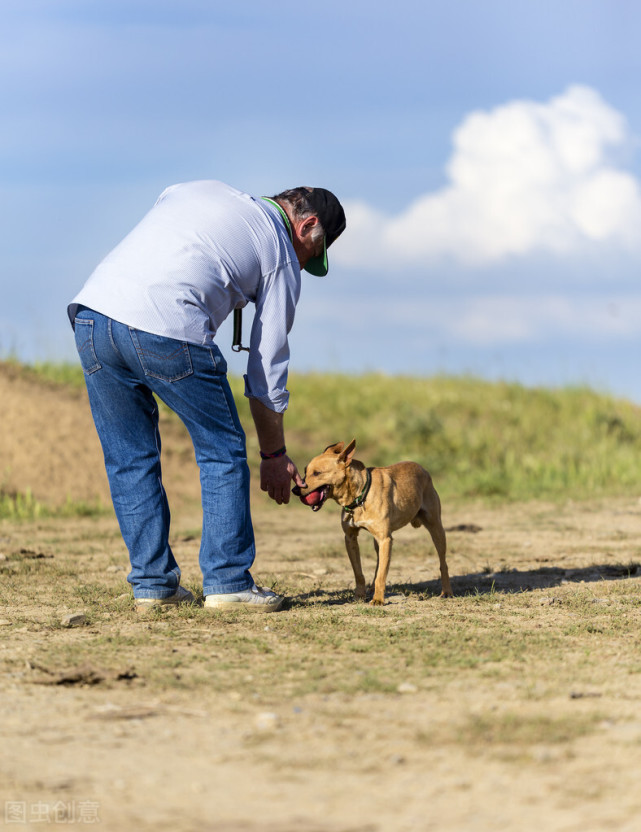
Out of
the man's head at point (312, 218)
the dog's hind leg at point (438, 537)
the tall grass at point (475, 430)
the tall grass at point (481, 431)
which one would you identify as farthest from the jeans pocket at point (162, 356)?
the tall grass at point (481, 431)

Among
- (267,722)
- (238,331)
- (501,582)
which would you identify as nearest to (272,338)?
(238,331)

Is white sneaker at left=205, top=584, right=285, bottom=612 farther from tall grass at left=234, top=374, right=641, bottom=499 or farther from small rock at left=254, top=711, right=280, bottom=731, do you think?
tall grass at left=234, top=374, right=641, bottom=499

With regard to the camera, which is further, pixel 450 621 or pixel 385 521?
pixel 385 521

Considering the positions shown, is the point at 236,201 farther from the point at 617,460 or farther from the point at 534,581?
the point at 617,460

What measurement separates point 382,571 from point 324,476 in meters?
0.64

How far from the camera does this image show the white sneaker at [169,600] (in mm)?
5523

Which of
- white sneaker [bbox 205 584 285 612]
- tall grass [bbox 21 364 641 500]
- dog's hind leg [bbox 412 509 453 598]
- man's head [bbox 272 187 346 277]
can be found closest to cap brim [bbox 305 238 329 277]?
man's head [bbox 272 187 346 277]

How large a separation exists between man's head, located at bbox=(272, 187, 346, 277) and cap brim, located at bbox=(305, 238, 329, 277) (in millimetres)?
27

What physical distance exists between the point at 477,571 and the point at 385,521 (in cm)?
189

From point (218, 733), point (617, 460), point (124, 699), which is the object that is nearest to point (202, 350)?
point (124, 699)

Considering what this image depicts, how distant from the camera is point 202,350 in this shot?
5.10m

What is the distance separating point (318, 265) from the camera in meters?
5.62

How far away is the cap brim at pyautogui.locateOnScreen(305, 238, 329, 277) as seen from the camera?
5.58 m

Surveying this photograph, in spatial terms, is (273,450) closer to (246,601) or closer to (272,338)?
(272,338)
